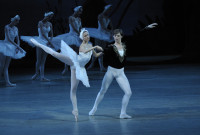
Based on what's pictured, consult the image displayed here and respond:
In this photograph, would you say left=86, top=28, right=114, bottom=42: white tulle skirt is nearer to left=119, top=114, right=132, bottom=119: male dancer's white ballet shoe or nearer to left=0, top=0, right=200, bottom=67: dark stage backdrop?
left=0, top=0, right=200, bottom=67: dark stage backdrop

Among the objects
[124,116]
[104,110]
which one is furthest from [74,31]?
[124,116]

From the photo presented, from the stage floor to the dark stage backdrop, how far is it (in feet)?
25.0

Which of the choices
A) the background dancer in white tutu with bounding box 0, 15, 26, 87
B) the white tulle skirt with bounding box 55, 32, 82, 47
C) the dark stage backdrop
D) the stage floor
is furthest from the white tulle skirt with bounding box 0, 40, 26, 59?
the dark stage backdrop

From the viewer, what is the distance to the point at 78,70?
4.52 m

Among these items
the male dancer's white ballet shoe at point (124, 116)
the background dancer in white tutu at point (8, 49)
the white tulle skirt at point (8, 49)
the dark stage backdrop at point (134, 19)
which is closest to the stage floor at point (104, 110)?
the male dancer's white ballet shoe at point (124, 116)

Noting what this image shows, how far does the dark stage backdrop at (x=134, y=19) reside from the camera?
15.7 m

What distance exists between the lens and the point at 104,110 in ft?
17.0

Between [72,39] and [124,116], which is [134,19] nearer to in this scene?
[72,39]

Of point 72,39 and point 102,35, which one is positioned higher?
point 72,39

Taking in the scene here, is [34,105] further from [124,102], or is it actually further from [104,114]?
[124,102]

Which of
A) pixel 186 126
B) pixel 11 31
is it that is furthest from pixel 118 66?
pixel 11 31

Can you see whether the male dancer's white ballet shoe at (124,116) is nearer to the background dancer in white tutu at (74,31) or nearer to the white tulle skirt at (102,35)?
the background dancer in white tutu at (74,31)

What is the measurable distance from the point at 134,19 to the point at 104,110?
1317cm

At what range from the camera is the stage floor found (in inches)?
161
